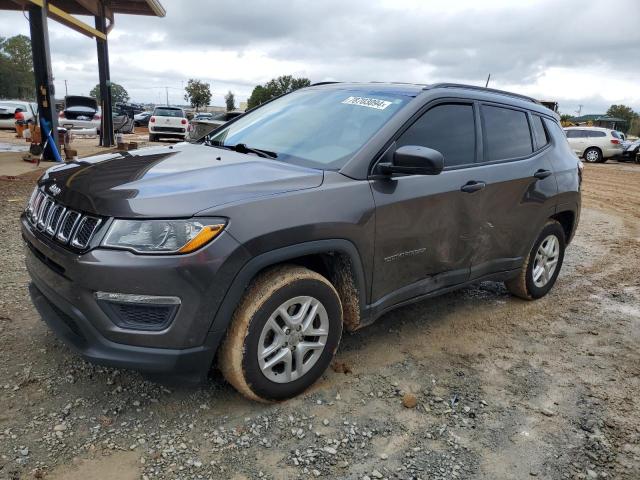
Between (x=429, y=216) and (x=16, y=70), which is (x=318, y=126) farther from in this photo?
(x=16, y=70)

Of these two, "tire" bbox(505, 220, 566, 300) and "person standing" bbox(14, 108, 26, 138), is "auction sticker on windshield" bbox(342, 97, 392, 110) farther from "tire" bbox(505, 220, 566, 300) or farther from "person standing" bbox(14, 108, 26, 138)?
"person standing" bbox(14, 108, 26, 138)

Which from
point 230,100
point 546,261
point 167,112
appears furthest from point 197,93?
point 546,261

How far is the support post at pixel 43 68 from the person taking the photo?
1141 cm

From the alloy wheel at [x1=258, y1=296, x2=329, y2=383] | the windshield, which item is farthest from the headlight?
the windshield

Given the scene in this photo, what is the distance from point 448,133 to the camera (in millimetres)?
3498

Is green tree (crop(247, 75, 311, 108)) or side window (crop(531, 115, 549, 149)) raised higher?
green tree (crop(247, 75, 311, 108))

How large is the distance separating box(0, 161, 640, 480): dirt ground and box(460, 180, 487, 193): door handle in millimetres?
1087

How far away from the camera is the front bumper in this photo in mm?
2273

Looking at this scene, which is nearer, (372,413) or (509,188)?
(372,413)

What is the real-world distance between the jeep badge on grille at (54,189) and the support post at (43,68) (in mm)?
10363

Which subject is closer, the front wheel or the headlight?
the headlight

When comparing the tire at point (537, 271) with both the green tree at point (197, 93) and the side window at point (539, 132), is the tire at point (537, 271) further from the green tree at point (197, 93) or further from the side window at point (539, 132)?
the green tree at point (197, 93)

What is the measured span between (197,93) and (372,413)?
80.4 m

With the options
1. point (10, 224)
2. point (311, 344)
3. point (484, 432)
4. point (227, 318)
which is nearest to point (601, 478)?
point (484, 432)
